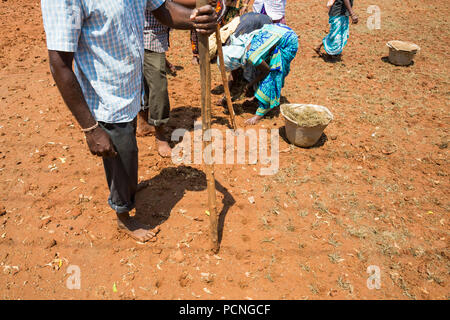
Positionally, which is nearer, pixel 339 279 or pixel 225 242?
pixel 339 279

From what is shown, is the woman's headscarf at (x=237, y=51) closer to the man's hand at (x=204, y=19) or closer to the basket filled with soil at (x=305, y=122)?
the basket filled with soil at (x=305, y=122)

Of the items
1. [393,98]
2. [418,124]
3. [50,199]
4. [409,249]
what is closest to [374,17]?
[393,98]

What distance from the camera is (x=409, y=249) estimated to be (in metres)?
2.61

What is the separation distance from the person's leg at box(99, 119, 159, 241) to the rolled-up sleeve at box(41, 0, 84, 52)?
0.56 meters

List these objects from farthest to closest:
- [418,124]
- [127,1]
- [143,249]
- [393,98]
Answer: [393,98], [418,124], [143,249], [127,1]

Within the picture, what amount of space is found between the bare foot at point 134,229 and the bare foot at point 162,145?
112 centimetres

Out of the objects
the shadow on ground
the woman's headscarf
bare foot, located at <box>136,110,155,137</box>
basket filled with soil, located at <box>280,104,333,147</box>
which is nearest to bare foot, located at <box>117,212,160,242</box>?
the shadow on ground

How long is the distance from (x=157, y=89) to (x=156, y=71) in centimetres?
19

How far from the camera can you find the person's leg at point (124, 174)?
205 centimetres

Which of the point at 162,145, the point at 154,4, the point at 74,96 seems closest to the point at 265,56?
the point at 162,145

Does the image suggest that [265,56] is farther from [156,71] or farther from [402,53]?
[402,53]

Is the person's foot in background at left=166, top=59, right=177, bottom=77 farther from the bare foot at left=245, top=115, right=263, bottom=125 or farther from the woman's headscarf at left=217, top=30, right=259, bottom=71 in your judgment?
the bare foot at left=245, top=115, right=263, bottom=125

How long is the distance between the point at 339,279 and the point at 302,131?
5.95 ft
